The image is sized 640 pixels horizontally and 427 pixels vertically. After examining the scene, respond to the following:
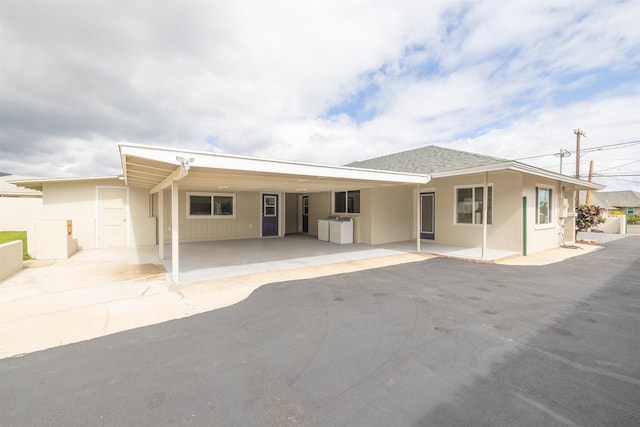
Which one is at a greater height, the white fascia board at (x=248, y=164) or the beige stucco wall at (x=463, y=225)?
the white fascia board at (x=248, y=164)

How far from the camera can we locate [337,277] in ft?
19.1

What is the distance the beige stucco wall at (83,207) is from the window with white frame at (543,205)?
14164 mm

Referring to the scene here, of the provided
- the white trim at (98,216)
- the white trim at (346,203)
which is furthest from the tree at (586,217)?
the white trim at (98,216)

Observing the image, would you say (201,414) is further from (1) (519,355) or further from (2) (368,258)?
(2) (368,258)

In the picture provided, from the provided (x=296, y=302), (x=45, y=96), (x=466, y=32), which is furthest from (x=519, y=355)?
(x=45, y=96)

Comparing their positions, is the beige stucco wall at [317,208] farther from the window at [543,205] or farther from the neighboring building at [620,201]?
the neighboring building at [620,201]

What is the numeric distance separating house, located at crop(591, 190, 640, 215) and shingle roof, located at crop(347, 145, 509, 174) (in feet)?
139

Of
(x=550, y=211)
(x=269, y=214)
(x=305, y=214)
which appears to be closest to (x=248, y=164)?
(x=269, y=214)

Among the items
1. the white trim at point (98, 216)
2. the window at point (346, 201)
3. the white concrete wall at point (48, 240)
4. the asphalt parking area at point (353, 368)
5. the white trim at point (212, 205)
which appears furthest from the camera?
the white trim at point (212, 205)

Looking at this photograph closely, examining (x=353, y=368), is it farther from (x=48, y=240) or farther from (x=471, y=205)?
(x=48, y=240)

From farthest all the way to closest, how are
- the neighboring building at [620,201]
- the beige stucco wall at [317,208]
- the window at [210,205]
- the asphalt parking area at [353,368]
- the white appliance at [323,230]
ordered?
the neighboring building at [620,201] < the beige stucco wall at [317,208] < the white appliance at [323,230] < the window at [210,205] < the asphalt parking area at [353,368]

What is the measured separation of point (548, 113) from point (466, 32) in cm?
1553

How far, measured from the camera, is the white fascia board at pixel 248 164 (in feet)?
13.5

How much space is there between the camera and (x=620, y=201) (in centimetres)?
4125
